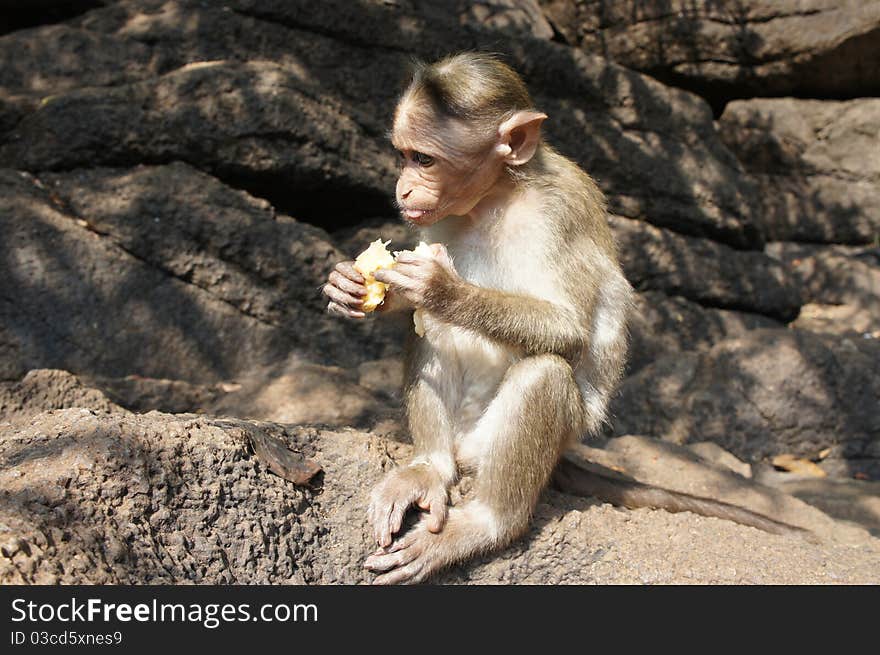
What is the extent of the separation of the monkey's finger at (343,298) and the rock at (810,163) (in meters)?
7.74

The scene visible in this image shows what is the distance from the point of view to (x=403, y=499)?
375 centimetres

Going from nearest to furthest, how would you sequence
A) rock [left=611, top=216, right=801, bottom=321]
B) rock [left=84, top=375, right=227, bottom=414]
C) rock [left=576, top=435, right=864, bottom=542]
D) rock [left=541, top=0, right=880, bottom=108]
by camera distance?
rock [left=576, top=435, right=864, bottom=542]
rock [left=84, top=375, right=227, bottom=414]
rock [left=611, top=216, right=801, bottom=321]
rock [left=541, top=0, right=880, bottom=108]

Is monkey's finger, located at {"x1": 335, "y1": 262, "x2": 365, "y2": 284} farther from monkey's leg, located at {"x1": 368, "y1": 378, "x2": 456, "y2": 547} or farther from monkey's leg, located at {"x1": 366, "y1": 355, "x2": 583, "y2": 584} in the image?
monkey's leg, located at {"x1": 366, "y1": 355, "x2": 583, "y2": 584}

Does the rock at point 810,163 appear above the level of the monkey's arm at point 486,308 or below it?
below

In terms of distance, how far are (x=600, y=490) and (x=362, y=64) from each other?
468cm

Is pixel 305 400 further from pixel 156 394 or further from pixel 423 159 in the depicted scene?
pixel 423 159

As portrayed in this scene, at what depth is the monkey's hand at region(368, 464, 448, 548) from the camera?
371cm

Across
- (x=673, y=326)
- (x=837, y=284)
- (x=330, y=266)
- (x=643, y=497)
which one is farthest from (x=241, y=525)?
(x=837, y=284)

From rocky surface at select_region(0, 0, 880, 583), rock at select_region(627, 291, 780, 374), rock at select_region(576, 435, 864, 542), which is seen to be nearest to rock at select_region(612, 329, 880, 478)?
rocky surface at select_region(0, 0, 880, 583)

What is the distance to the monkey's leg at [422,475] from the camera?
373cm

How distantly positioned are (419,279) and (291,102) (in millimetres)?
3990

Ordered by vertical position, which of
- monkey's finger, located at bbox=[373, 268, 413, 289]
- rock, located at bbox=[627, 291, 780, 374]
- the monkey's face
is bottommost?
rock, located at bbox=[627, 291, 780, 374]

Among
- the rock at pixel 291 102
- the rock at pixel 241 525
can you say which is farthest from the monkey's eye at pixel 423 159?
the rock at pixel 291 102

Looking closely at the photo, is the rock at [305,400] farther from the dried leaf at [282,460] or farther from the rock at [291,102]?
the rock at [291,102]
